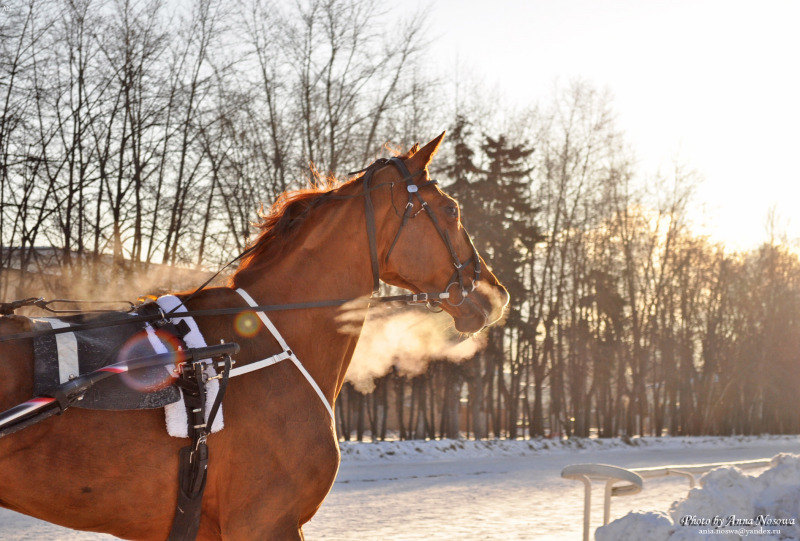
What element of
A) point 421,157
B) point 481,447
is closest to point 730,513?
point 421,157

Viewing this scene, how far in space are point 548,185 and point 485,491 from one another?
72.5 feet

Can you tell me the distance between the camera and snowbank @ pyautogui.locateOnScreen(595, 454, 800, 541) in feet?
17.2

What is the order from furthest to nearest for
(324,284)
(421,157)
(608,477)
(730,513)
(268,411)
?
(608,477) → (730,513) → (421,157) → (324,284) → (268,411)

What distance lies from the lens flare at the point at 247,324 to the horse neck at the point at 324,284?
4.1 inches

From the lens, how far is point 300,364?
379cm

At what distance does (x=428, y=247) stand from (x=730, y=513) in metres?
3.01

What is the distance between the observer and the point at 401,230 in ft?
14.0

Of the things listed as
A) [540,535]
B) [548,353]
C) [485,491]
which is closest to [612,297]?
[548,353]

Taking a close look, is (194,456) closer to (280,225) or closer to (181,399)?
(181,399)

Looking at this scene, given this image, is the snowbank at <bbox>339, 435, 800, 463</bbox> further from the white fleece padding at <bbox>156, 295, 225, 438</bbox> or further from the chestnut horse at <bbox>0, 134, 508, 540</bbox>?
the white fleece padding at <bbox>156, 295, 225, 438</bbox>

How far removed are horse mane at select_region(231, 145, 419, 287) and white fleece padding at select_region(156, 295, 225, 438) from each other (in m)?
0.38

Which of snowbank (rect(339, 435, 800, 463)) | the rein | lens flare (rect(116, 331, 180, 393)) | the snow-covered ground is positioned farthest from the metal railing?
snowbank (rect(339, 435, 800, 463))

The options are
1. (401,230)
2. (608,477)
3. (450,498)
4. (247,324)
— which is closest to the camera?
(247,324)

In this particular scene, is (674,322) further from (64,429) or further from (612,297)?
(64,429)
